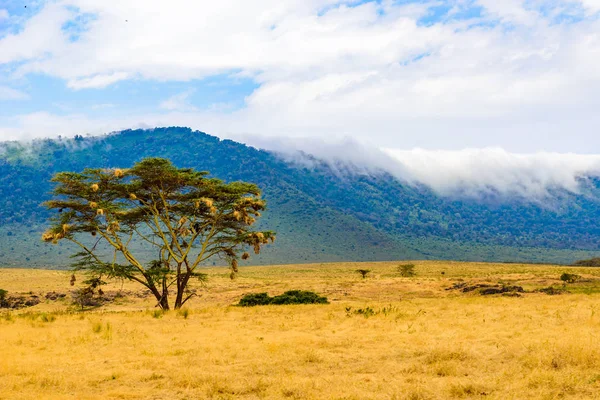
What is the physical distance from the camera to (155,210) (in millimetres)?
30672

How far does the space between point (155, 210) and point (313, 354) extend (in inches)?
729

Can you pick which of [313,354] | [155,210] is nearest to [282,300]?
[155,210]

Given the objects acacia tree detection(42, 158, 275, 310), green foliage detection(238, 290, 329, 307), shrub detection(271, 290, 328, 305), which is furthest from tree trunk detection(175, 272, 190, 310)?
shrub detection(271, 290, 328, 305)

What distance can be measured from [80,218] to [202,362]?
1819 centimetres

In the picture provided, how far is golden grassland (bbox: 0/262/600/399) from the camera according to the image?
11.5m

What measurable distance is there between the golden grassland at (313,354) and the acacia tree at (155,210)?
5.17 metres

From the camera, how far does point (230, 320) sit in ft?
79.6

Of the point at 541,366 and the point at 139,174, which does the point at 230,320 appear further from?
the point at 541,366

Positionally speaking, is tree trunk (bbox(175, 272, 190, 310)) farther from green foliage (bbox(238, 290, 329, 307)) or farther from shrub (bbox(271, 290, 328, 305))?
shrub (bbox(271, 290, 328, 305))

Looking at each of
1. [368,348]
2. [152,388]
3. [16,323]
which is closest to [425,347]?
[368,348]

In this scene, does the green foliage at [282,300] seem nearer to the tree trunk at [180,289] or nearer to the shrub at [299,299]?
the shrub at [299,299]

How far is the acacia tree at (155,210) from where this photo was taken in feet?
94.7

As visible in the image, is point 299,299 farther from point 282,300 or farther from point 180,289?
point 180,289

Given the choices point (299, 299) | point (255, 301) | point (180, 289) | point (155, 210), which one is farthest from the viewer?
point (299, 299)
